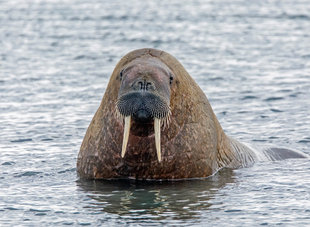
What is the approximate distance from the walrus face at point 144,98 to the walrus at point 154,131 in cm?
1

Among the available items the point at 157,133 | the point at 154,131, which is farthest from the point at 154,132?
the point at 157,133

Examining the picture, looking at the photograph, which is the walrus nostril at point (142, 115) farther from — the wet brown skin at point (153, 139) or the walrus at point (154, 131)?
the wet brown skin at point (153, 139)

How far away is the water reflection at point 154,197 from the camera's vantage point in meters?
8.88

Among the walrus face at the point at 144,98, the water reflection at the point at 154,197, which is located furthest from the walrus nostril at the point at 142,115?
the water reflection at the point at 154,197

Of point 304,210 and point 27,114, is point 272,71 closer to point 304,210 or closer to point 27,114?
point 27,114

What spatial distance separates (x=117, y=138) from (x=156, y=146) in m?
0.74

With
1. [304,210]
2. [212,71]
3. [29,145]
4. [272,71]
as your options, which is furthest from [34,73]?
[304,210]

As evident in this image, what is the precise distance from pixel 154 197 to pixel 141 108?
1060 millimetres

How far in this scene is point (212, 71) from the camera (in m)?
20.3

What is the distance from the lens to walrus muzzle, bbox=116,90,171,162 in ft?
29.8

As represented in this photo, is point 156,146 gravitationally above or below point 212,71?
below

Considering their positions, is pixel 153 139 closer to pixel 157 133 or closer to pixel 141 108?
pixel 157 133

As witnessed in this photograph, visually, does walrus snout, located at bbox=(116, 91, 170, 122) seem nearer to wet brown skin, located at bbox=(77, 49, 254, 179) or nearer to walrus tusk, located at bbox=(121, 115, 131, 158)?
walrus tusk, located at bbox=(121, 115, 131, 158)

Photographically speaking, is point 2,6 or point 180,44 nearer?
point 180,44
